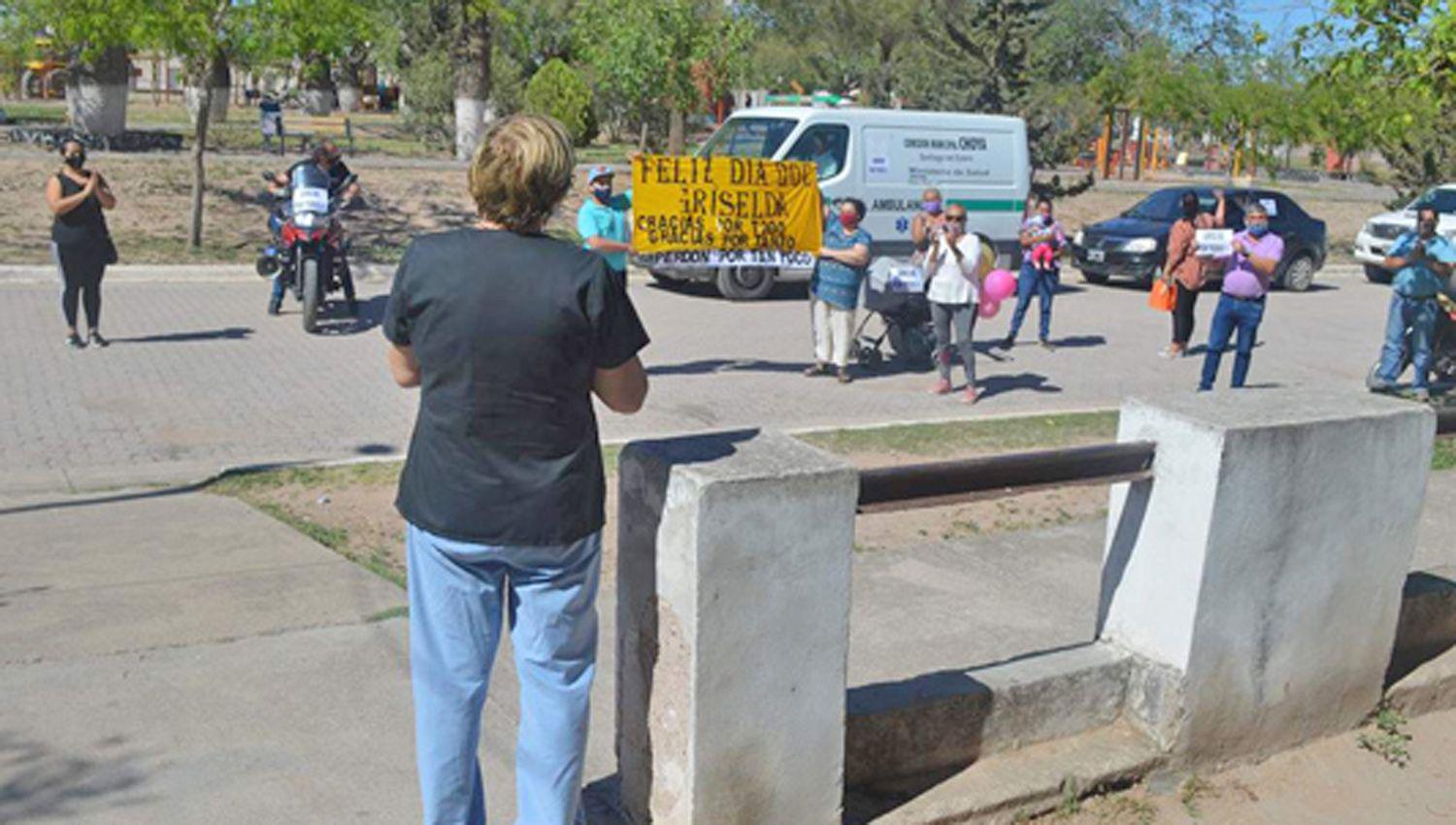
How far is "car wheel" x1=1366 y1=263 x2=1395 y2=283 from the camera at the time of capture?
24.7 meters

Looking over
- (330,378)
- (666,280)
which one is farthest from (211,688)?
(666,280)

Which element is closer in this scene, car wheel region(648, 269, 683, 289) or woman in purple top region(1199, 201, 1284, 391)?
woman in purple top region(1199, 201, 1284, 391)

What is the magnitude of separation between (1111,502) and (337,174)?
1183 cm

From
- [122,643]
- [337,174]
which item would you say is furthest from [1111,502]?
[337,174]

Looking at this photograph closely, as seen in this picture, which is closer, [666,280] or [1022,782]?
[1022,782]

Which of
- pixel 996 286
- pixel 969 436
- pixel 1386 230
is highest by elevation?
pixel 1386 230

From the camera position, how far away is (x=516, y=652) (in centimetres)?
342

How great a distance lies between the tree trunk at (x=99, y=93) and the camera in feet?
74.5

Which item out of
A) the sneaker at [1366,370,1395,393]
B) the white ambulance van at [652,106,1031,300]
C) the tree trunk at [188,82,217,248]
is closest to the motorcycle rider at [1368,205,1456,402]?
the sneaker at [1366,370,1395,393]

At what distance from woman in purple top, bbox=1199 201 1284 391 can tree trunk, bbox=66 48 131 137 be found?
695 inches

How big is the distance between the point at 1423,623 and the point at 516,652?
3723 mm

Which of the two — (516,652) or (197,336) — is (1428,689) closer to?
(516,652)

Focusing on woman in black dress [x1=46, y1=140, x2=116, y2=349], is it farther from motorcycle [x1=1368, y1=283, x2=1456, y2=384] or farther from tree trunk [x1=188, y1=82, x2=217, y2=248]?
motorcycle [x1=1368, y1=283, x2=1456, y2=384]

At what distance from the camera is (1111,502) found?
→ 4523 mm
